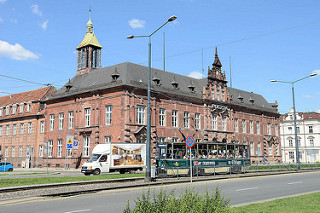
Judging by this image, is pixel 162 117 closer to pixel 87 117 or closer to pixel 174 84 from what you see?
pixel 174 84

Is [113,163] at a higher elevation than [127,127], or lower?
lower

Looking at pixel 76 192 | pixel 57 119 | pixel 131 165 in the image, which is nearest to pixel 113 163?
pixel 131 165

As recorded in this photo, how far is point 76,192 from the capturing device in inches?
630

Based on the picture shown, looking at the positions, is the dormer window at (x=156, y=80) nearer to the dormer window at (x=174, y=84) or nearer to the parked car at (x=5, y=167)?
the dormer window at (x=174, y=84)

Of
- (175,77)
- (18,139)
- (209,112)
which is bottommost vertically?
(18,139)

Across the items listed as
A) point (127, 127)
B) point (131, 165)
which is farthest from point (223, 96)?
point (131, 165)

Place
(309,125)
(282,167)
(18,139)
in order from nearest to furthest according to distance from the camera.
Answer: (282,167), (18,139), (309,125)

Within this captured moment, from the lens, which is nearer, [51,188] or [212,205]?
[212,205]

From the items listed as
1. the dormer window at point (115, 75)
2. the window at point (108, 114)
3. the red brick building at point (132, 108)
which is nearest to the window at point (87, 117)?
the red brick building at point (132, 108)

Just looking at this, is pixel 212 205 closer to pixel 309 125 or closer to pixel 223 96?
pixel 223 96

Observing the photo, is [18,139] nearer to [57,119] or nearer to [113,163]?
[57,119]

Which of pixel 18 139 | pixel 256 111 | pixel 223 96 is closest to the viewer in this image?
pixel 223 96

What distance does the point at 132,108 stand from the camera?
39.5 m

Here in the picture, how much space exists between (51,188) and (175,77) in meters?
33.7
